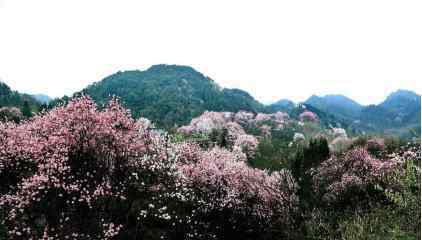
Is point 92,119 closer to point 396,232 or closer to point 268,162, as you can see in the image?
point 396,232

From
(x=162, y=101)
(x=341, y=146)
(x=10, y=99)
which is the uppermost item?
(x=10, y=99)

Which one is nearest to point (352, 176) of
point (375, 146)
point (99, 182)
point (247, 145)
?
point (99, 182)

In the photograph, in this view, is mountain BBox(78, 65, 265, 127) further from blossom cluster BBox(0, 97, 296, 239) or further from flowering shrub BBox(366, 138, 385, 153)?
→ blossom cluster BBox(0, 97, 296, 239)

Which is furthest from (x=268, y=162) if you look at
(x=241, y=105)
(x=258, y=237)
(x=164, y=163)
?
(x=241, y=105)

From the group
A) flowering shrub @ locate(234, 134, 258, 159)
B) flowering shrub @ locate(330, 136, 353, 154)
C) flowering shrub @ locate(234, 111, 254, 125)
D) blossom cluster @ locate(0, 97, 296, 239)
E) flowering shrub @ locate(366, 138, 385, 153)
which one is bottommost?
flowering shrub @ locate(234, 111, 254, 125)

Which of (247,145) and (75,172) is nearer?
(75,172)

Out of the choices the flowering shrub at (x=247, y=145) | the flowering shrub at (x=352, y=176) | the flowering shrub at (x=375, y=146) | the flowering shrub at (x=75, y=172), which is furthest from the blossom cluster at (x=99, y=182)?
the flowering shrub at (x=247, y=145)

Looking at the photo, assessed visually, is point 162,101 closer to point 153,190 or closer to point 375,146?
point 375,146

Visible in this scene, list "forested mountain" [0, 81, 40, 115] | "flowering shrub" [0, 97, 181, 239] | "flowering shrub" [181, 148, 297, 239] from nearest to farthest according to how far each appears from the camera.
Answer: "flowering shrub" [0, 97, 181, 239], "flowering shrub" [181, 148, 297, 239], "forested mountain" [0, 81, 40, 115]

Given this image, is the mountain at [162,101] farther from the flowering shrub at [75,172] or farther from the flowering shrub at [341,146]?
the flowering shrub at [75,172]

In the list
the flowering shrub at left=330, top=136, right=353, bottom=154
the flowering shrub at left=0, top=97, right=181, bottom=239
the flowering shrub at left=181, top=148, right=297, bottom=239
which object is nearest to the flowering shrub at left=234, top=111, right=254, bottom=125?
the flowering shrub at left=330, top=136, right=353, bottom=154

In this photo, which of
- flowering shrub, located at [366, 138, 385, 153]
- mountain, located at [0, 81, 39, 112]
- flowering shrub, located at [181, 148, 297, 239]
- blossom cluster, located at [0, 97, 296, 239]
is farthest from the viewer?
mountain, located at [0, 81, 39, 112]

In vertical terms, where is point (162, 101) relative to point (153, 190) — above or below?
below

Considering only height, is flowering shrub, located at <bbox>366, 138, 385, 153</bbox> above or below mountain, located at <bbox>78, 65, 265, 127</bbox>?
above
